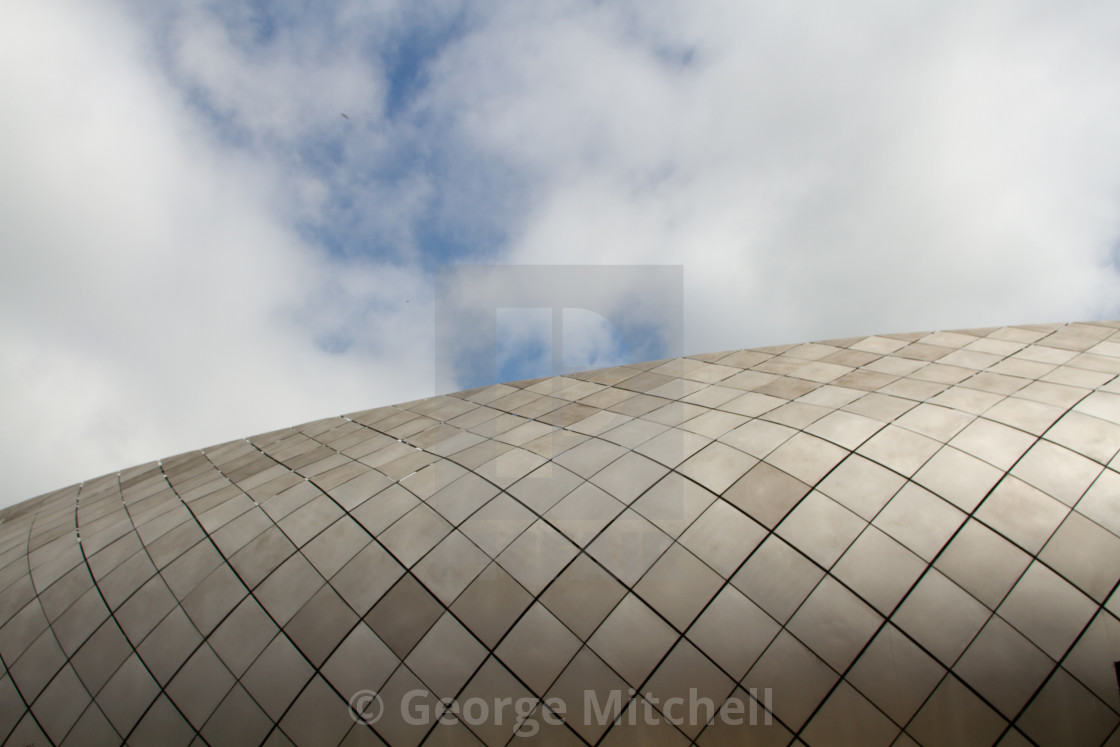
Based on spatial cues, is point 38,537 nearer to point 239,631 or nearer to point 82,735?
point 82,735

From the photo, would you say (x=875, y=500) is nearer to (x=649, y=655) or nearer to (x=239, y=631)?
(x=649, y=655)

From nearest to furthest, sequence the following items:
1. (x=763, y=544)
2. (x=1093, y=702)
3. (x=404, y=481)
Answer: (x=1093, y=702), (x=763, y=544), (x=404, y=481)

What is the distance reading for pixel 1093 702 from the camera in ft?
35.7

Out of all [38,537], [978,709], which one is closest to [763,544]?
[978,709]

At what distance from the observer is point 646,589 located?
1332 centimetres

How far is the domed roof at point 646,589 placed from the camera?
11672 mm

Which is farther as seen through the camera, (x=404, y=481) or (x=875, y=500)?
(x=404, y=481)

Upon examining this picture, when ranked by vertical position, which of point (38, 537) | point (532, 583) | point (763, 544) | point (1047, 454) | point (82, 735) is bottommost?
point (82, 735)

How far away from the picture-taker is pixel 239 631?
564 inches

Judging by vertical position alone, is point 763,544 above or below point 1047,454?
Answer: below

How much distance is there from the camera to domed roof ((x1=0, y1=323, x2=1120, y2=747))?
11.7m

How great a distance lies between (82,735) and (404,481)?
405 inches

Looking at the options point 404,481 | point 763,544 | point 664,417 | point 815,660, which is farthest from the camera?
point 664,417

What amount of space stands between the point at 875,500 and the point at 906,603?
2.70 metres
